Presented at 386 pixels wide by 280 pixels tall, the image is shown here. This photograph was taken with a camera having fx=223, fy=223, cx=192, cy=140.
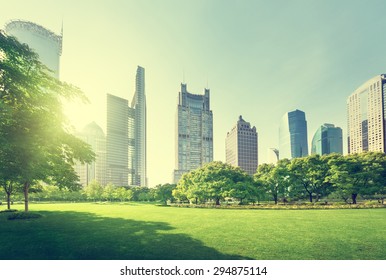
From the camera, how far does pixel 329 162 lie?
4225cm

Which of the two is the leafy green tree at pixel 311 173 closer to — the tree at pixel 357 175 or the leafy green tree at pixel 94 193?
the tree at pixel 357 175

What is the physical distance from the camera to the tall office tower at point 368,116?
228 ft

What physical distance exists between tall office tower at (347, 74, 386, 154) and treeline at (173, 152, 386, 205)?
37718mm

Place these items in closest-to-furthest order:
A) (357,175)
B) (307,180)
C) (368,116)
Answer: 1. (357,175)
2. (307,180)
3. (368,116)

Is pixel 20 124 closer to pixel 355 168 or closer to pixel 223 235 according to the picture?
pixel 223 235

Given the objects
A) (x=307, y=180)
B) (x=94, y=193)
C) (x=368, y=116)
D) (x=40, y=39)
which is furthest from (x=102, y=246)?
(x=40, y=39)

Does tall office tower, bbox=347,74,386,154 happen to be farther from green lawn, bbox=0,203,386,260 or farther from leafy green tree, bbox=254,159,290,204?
green lawn, bbox=0,203,386,260

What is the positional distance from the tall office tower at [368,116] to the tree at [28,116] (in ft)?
274

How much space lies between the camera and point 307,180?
150 ft

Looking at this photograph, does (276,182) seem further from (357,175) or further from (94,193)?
(94,193)

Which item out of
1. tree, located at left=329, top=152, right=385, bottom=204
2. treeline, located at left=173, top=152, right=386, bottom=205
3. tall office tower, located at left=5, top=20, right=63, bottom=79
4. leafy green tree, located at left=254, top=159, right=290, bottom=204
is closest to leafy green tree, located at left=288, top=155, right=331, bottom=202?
treeline, located at left=173, top=152, right=386, bottom=205

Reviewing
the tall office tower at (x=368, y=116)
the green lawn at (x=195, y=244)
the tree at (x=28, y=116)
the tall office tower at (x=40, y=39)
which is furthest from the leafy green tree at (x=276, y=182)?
the tall office tower at (x=40, y=39)

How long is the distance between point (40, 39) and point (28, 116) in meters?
213
